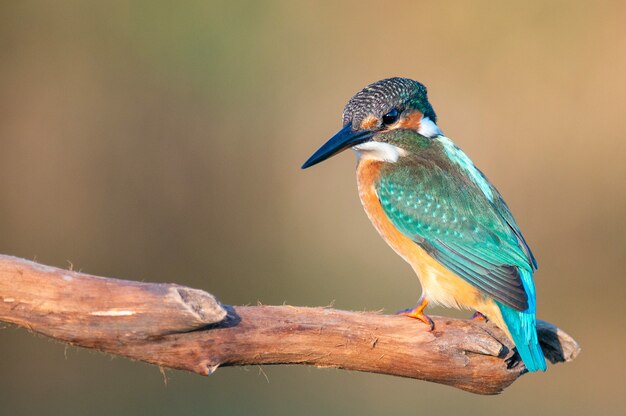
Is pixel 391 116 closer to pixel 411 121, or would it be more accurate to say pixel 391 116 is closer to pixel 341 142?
pixel 411 121

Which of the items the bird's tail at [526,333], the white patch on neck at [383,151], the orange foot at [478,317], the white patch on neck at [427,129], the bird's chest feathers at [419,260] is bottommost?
the orange foot at [478,317]

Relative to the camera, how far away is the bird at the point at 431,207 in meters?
3.69

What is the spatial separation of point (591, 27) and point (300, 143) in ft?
8.15

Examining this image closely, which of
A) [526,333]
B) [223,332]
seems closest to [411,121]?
[526,333]

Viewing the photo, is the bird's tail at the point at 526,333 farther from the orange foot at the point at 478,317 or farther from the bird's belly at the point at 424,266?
the orange foot at the point at 478,317

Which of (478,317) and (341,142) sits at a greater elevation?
(341,142)

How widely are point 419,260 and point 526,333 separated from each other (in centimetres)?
58

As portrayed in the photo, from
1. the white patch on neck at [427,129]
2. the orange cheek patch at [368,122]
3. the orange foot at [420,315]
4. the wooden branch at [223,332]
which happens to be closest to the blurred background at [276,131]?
the white patch on neck at [427,129]

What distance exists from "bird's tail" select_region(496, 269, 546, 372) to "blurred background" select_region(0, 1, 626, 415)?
3.77 m

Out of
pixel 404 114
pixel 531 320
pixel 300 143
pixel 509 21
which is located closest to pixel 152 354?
pixel 531 320

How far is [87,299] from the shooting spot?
2.87 meters

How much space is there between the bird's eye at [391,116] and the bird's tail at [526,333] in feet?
2.92

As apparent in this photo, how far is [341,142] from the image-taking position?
3.85 metres

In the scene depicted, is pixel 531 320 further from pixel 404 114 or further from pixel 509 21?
pixel 509 21
